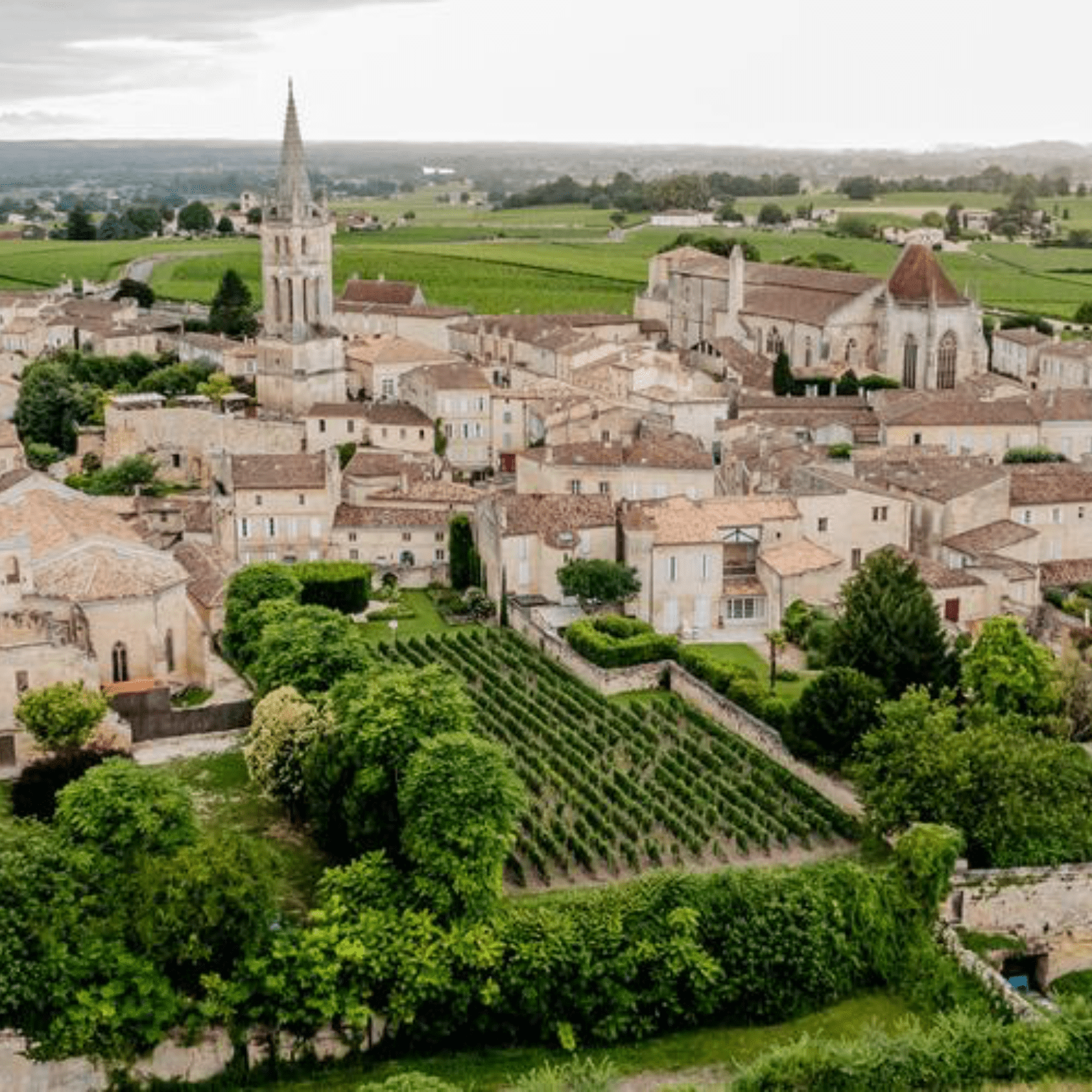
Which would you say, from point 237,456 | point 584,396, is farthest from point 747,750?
point 584,396

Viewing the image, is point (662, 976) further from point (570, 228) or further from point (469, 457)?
point (570, 228)

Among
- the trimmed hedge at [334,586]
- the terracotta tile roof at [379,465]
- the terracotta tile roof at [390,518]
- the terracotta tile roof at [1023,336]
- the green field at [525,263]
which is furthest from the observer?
the green field at [525,263]

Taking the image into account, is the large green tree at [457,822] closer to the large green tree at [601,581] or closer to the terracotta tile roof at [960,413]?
the large green tree at [601,581]

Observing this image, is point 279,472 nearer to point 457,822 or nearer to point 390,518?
point 390,518

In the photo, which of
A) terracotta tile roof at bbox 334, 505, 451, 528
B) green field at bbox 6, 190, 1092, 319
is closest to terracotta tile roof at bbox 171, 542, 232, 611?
terracotta tile roof at bbox 334, 505, 451, 528

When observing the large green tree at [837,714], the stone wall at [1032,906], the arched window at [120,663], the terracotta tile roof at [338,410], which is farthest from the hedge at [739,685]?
the terracotta tile roof at [338,410]
